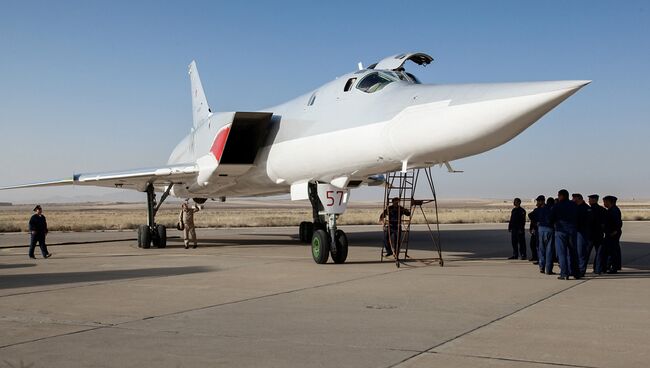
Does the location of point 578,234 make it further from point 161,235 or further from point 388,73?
point 161,235

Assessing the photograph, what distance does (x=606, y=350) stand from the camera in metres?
4.76

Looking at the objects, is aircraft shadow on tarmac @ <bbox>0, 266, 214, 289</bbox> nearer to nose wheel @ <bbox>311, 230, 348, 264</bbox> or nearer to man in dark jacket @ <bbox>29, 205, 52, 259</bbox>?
nose wheel @ <bbox>311, 230, 348, 264</bbox>

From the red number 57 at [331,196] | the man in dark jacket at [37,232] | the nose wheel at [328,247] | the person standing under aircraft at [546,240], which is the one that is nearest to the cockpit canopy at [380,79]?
the red number 57 at [331,196]

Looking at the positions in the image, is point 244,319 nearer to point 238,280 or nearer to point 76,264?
point 238,280

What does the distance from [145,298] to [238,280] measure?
2033 millimetres

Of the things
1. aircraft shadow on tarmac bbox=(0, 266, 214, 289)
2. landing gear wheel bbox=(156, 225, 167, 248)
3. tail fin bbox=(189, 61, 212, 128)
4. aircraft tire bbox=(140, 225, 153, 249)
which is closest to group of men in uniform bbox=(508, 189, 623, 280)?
aircraft shadow on tarmac bbox=(0, 266, 214, 289)

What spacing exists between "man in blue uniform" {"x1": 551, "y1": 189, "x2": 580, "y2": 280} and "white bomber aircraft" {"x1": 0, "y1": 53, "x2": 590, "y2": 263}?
185cm

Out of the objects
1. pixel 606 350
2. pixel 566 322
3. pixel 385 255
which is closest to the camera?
Answer: pixel 606 350

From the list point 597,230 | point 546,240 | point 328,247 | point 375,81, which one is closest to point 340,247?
point 328,247

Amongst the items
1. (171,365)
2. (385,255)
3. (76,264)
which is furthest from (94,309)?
(385,255)

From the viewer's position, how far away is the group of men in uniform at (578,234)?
9578mm

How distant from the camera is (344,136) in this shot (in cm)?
1077

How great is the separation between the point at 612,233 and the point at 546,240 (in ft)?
3.36

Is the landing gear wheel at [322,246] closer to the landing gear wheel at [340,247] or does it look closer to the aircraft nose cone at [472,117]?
the landing gear wheel at [340,247]
